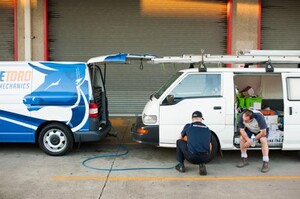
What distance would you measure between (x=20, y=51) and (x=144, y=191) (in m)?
8.60

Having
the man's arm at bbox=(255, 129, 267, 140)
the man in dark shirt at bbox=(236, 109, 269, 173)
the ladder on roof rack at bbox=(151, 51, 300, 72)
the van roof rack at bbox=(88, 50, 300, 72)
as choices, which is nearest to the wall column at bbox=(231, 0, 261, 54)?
the van roof rack at bbox=(88, 50, 300, 72)

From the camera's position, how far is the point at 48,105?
7.44 meters

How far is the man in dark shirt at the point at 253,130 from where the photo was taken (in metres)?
6.77

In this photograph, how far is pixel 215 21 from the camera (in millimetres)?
12945

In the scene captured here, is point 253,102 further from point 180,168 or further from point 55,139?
point 55,139

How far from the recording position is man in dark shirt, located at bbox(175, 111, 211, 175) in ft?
20.8

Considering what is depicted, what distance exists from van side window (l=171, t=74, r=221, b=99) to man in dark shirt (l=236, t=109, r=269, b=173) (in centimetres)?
67

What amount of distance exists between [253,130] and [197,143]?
1254 mm

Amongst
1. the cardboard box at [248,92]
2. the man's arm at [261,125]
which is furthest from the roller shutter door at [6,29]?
the man's arm at [261,125]

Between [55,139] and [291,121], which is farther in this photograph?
[55,139]

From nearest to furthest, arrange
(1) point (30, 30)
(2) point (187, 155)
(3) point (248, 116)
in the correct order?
(2) point (187, 155) → (3) point (248, 116) → (1) point (30, 30)

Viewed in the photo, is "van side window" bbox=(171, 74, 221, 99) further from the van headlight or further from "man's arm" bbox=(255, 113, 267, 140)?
"man's arm" bbox=(255, 113, 267, 140)

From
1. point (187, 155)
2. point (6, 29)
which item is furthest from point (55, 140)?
point (6, 29)

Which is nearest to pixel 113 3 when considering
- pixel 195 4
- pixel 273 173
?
pixel 195 4
